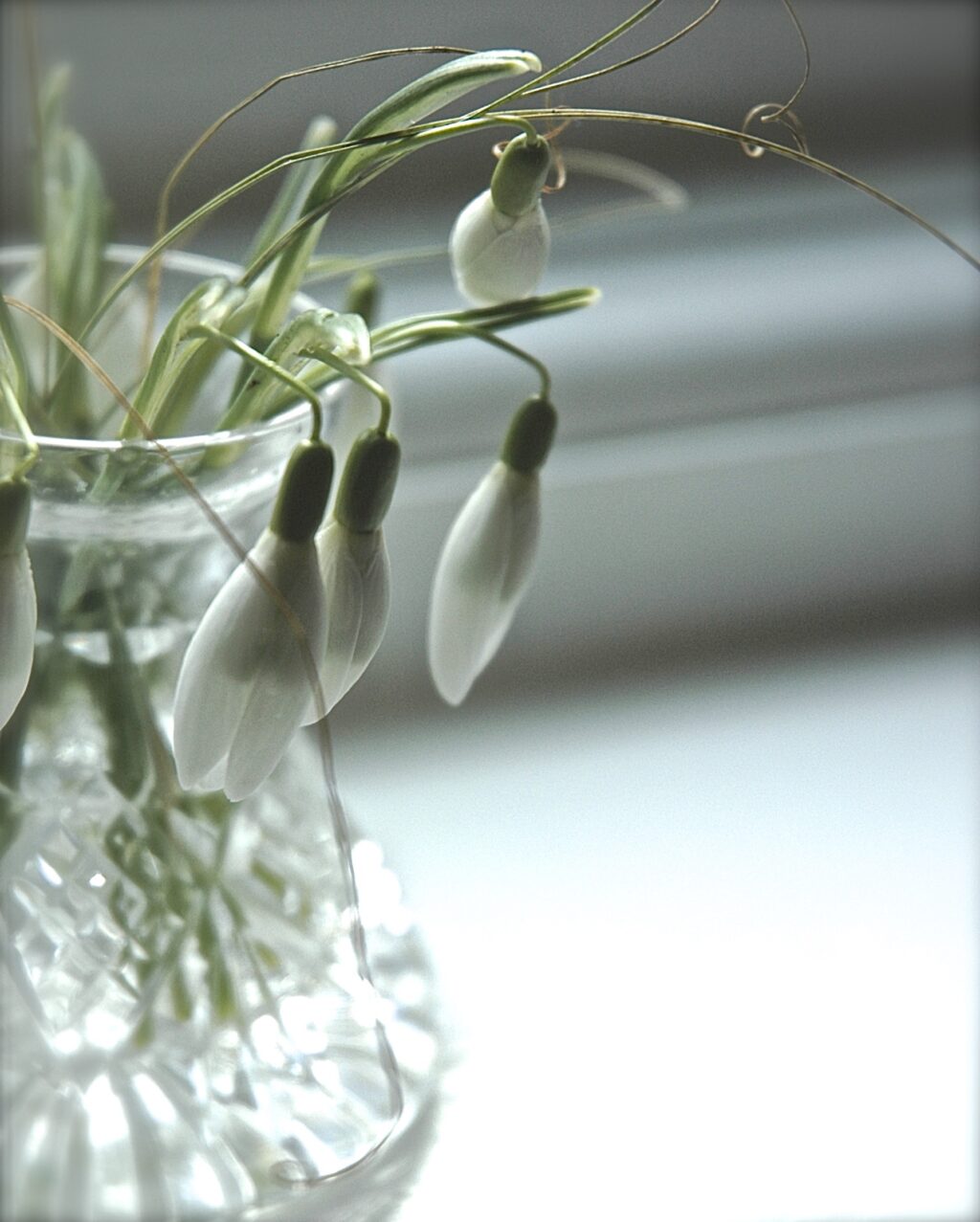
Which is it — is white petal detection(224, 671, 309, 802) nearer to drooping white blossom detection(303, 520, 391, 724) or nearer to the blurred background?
drooping white blossom detection(303, 520, 391, 724)

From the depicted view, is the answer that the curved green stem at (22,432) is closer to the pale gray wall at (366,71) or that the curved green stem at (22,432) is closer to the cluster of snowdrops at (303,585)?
the cluster of snowdrops at (303,585)

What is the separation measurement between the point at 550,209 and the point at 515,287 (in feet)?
1.19

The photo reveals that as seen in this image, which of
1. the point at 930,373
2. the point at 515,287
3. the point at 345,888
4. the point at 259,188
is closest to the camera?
the point at 515,287

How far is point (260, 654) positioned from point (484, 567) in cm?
6

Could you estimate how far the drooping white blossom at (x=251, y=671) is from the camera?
0.29 metres

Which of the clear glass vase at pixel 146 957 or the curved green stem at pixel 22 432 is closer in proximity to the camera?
the curved green stem at pixel 22 432

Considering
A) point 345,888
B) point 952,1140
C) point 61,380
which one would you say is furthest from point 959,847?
point 61,380

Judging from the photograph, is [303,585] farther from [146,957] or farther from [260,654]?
[146,957]

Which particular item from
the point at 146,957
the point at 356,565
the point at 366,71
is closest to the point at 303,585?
the point at 356,565

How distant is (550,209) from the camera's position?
66cm

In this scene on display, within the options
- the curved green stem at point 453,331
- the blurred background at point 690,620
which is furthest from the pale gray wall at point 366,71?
the curved green stem at point 453,331

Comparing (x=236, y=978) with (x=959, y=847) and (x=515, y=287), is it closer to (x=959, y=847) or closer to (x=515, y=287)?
(x=515, y=287)

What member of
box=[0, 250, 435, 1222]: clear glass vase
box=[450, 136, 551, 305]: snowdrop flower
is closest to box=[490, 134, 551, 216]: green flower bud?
box=[450, 136, 551, 305]: snowdrop flower

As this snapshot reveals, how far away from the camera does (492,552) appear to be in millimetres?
332
